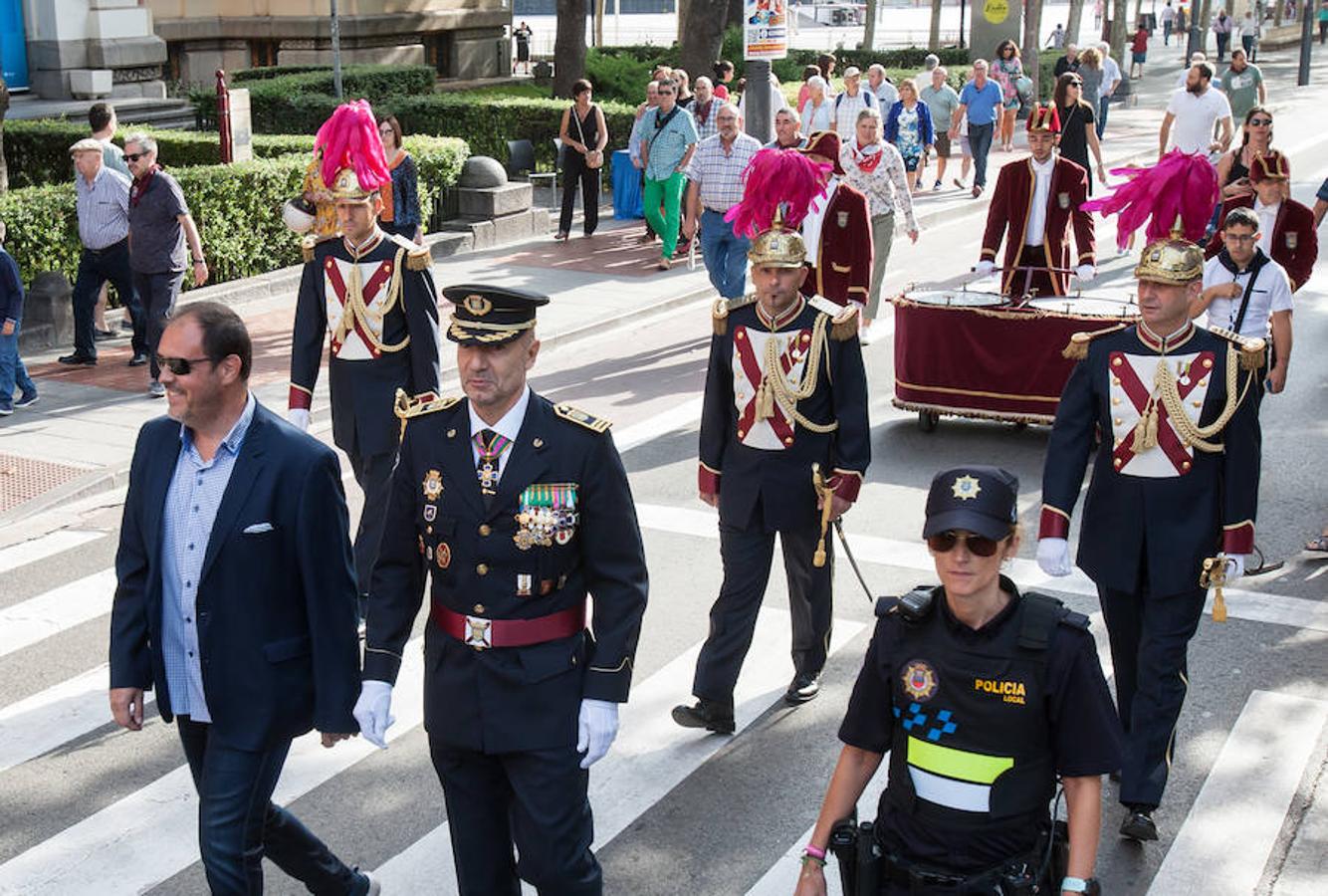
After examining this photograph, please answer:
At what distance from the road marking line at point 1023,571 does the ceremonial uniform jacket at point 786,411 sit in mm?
824

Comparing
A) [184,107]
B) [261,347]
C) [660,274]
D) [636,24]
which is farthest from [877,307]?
[636,24]

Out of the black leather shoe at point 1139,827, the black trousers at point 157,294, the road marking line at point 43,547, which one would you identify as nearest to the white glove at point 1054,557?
the black leather shoe at point 1139,827

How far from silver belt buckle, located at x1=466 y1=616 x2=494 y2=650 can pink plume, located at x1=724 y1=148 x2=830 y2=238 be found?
417 cm

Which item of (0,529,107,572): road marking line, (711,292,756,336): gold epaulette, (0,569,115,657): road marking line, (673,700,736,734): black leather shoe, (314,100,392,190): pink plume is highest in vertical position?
(314,100,392,190): pink plume

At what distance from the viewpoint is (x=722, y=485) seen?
764cm

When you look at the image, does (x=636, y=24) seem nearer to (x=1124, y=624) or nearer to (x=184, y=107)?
(x=184, y=107)

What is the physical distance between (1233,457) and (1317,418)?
727cm

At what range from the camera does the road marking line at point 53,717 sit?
7422mm

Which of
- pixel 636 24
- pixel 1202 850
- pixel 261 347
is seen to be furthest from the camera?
pixel 636 24

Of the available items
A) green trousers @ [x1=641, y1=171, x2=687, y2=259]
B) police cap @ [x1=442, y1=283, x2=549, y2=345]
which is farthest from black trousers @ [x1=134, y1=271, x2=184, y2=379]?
police cap @ [x1=442, y1=283, x2=549, y2=345]

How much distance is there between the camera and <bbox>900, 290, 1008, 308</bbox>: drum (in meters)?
12.3

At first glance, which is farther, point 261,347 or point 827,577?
point 261,347

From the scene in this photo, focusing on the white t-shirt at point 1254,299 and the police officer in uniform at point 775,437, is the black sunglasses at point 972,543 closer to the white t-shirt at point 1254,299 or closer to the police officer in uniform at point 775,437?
the police officer in uniform at point 775,437

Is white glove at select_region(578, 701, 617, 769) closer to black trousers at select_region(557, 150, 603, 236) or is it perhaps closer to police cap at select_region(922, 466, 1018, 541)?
police cap at select_region(922, 466, 1018, 541)
